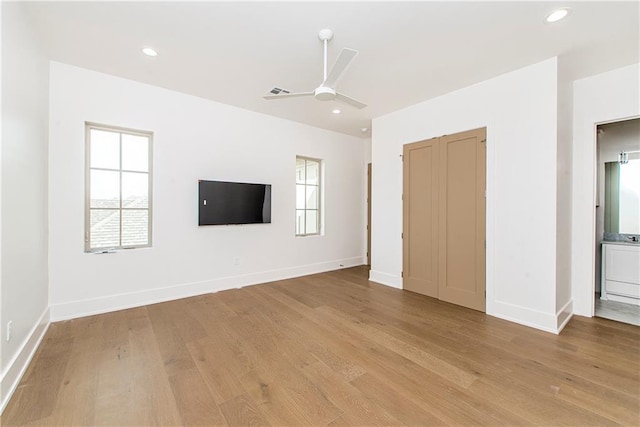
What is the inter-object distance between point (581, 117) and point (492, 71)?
1.32 meters

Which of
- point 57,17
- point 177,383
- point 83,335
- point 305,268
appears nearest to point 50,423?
point 177,383

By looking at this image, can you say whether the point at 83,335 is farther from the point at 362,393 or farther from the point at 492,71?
the point at 492,71

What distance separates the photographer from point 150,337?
2.64 m

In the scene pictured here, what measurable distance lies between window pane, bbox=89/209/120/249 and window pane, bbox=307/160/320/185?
322 centimetres

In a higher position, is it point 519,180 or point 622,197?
point 519,180

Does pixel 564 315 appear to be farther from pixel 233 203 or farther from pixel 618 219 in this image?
pixel 233 203

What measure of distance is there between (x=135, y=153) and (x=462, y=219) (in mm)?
4472

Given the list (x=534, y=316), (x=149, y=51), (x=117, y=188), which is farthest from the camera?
(x=117, y=188)

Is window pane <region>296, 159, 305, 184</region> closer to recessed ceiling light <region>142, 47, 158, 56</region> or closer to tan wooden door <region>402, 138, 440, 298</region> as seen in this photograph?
tan wooden door <region>402, 138, 440, 298</region>

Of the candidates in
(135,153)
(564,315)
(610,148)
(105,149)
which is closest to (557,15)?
(564,315)

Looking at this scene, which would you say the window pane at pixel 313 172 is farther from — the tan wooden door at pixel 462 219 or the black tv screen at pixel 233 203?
the tan wooden door at pixel 462 219

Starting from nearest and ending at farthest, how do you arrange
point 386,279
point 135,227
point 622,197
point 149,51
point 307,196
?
1. point 149,51
2. point 135,227
3. point 622,197
4. point 386,279
5. point 307,196

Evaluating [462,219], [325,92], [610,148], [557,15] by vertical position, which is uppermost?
[557,15]

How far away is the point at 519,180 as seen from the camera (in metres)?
3.09
